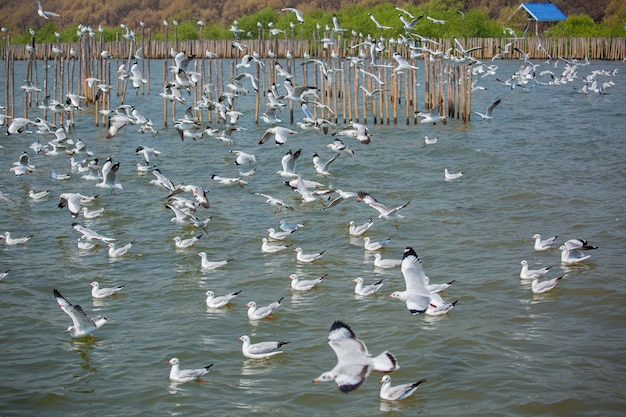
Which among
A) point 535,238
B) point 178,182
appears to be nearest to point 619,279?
point 535,238

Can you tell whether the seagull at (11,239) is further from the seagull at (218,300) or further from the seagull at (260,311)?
the seagull at (260,311)

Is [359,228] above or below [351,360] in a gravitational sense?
above

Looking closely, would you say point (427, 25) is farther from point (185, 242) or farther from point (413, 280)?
point (413, 280)

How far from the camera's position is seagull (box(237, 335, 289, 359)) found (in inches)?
421

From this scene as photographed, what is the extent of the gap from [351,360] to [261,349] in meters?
2.53

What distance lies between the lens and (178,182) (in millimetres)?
22484

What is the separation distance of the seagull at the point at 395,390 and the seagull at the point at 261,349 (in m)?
1.76

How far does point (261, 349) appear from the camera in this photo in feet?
35.1

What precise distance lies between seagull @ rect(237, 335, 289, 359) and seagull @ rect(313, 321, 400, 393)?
2398 millimetres

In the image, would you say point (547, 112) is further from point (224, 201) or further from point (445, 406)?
point (445, 406)

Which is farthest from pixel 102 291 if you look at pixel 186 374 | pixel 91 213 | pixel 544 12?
pixel 544 12

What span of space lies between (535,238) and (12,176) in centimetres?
1503

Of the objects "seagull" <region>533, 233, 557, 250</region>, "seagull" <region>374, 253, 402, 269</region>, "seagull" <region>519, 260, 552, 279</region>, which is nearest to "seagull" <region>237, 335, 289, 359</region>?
"seagull" <region>374, 253, 402, 269</region>

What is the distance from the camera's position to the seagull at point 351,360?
820 cm
